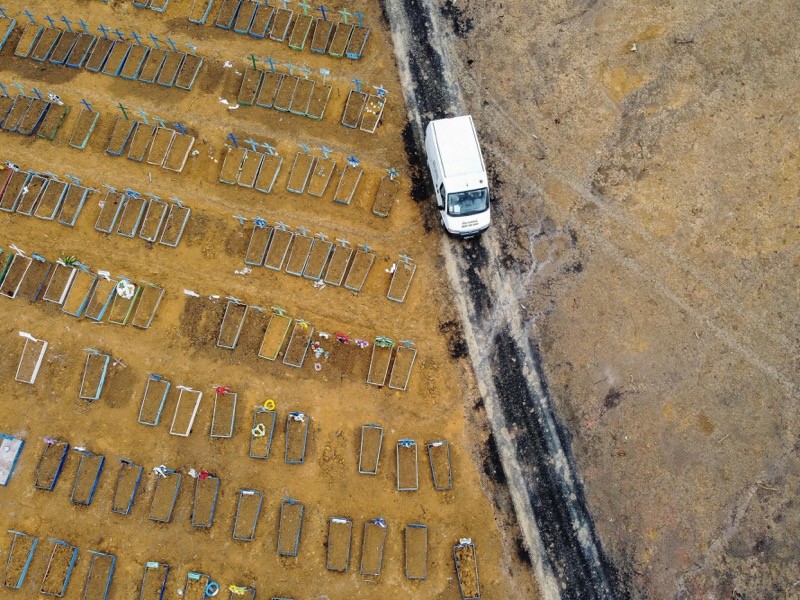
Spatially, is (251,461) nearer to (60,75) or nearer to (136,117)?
(136,117)

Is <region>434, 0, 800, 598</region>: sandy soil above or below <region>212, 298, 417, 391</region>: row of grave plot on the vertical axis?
above

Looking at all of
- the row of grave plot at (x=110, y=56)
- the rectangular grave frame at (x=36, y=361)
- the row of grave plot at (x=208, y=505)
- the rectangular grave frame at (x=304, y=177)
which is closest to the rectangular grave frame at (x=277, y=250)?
the rectangular grave frame at (x=304, y=177)

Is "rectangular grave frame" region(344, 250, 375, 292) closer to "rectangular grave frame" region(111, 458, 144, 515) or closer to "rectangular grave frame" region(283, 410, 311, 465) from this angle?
"rectangular grave frame" region(283, 410, 311, 465)

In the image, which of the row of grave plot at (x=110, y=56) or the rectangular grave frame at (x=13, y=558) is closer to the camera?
the rectangular grave frame at (x=13, y=558)

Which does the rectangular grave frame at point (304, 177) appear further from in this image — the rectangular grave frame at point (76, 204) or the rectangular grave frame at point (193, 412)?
the rectangular grave frame at point (193, 412)

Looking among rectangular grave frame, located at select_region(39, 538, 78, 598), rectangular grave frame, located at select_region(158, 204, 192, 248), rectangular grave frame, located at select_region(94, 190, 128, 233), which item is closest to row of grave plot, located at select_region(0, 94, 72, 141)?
rectangular grave frame, located at select_region(94, 190, 128, 233)

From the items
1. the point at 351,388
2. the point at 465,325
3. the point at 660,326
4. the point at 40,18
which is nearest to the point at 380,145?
the point at 465,325

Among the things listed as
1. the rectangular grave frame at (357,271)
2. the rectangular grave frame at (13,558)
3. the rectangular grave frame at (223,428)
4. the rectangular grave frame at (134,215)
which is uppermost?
the rectangular grave frame at (357,271)
